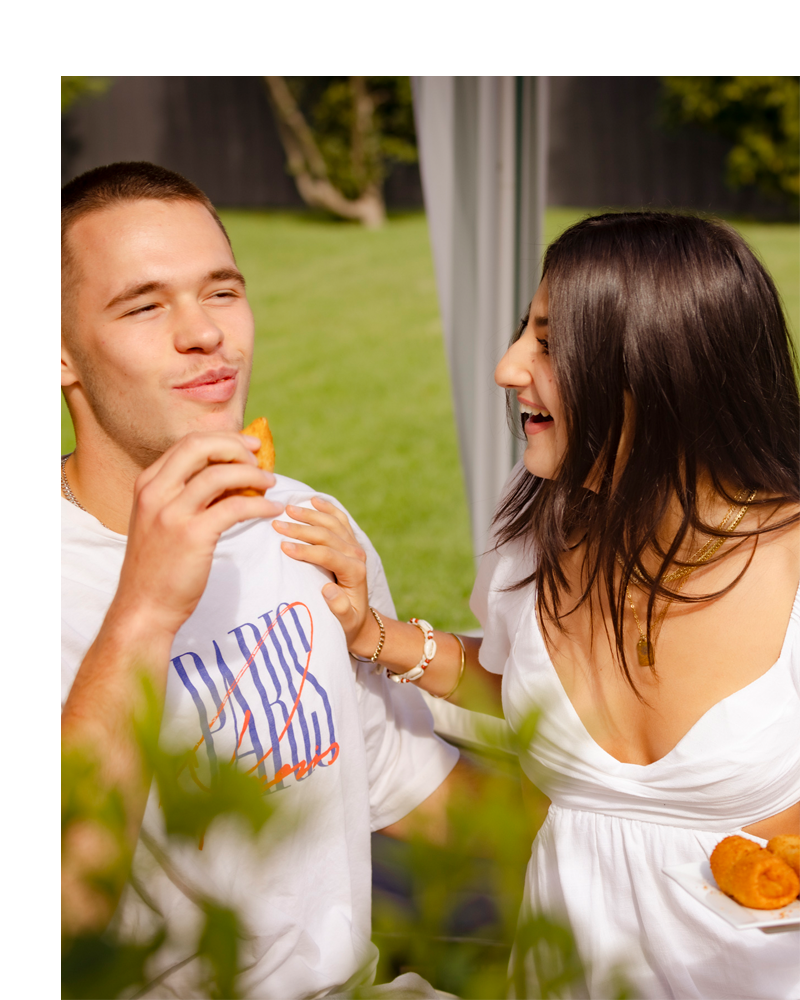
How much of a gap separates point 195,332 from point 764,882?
1267 millimetres

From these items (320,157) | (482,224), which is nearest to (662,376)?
(482,224)

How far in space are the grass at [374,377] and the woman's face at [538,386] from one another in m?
4.75

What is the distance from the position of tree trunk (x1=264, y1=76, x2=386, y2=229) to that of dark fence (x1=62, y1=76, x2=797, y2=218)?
0.63 ft

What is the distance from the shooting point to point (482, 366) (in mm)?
3436

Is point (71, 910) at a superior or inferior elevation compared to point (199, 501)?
inferior

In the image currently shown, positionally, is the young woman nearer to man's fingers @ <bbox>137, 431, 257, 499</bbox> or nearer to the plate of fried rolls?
the plate of fried rolls

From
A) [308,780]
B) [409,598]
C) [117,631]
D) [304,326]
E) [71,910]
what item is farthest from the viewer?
[304,326]

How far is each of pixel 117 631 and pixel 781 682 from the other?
3.79 feet

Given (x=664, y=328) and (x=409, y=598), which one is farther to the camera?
(x=409, y=598)

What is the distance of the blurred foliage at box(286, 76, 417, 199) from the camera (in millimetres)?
12258

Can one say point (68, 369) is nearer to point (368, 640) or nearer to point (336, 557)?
point (336, 557)

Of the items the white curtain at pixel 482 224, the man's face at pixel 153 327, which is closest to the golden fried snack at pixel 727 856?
the man's face at pixel 153 327

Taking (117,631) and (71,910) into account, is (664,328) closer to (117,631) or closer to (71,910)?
(117,631)
